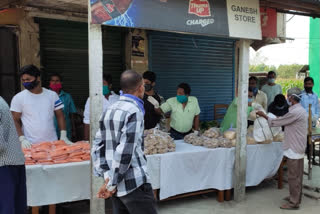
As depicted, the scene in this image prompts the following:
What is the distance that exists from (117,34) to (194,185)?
Result: 4011 millimetres

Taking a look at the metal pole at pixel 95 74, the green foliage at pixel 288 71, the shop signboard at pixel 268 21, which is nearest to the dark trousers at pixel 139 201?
the metal pole at pixel 95 74

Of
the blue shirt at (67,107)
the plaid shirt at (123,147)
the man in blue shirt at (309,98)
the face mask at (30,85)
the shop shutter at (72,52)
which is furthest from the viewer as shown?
the man in blue shirt at (309,98)

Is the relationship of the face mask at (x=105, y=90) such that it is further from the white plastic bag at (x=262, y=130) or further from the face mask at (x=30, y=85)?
the white plastic bag at (x=262, y=130)

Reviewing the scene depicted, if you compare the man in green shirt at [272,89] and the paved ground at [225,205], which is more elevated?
the man in green shirt at [272,89]

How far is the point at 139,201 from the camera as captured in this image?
224 centimetres

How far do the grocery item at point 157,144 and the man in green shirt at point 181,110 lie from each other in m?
0.71

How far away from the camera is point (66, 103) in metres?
5.20

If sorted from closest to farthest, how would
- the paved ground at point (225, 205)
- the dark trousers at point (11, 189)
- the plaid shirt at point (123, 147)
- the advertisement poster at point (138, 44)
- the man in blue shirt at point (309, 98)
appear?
the plaid shirt at point (123, 147)
the dark trousers at point (11, 189)
the paved ground at point (225, 205)
the advertisement poster at point (138, 44)
the man in blue shirt at point (309, 98)

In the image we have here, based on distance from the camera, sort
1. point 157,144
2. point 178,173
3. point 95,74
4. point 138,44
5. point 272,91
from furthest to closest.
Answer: point 272,91, point 138,44, point 178,173, point 157,144, point 95,74

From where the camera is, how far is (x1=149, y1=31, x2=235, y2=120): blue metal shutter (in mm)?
7523

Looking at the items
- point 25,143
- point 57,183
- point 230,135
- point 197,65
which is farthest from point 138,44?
point 57,183

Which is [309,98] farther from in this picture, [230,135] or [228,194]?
[228,194]

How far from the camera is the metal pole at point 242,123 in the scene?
469 centimetres

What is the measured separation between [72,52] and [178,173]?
12.0 feet
